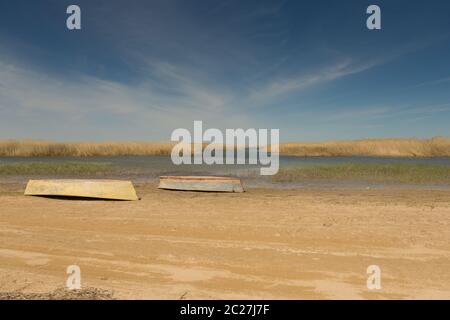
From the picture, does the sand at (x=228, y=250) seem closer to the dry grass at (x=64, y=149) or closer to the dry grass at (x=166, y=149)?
the dry grass at (x=64, y=149)

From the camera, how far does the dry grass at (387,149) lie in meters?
60.8

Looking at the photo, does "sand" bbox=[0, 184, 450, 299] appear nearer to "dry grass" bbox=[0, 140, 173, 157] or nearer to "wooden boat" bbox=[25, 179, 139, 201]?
"wooden boat" bbox=[25, 179, 139, 201]

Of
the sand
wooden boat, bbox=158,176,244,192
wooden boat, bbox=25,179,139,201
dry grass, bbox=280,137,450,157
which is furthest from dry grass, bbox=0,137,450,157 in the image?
the sand

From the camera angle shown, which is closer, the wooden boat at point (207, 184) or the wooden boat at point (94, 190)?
the wooden boat at point (94, 190)

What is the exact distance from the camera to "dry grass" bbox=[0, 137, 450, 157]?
171 ft

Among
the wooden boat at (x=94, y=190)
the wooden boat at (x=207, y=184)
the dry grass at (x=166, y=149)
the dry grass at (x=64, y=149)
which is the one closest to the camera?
the wooden boat at (x=94, y=190)

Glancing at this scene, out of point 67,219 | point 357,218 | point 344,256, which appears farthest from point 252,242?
point 67,219

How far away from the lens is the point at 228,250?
6344 mm

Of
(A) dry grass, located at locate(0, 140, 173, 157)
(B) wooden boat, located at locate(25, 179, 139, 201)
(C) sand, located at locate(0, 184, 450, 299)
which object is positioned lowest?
(C) sand, located at locate(0, 184, 450, 299)

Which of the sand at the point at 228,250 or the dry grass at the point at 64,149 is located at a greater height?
the dry grass at the point at 64,149

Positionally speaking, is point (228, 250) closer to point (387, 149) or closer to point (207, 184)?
point (207, 184)

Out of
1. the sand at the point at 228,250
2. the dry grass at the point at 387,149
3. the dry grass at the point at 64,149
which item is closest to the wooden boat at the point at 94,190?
the sand at the point at 228,250

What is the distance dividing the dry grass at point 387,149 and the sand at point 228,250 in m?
56.6
